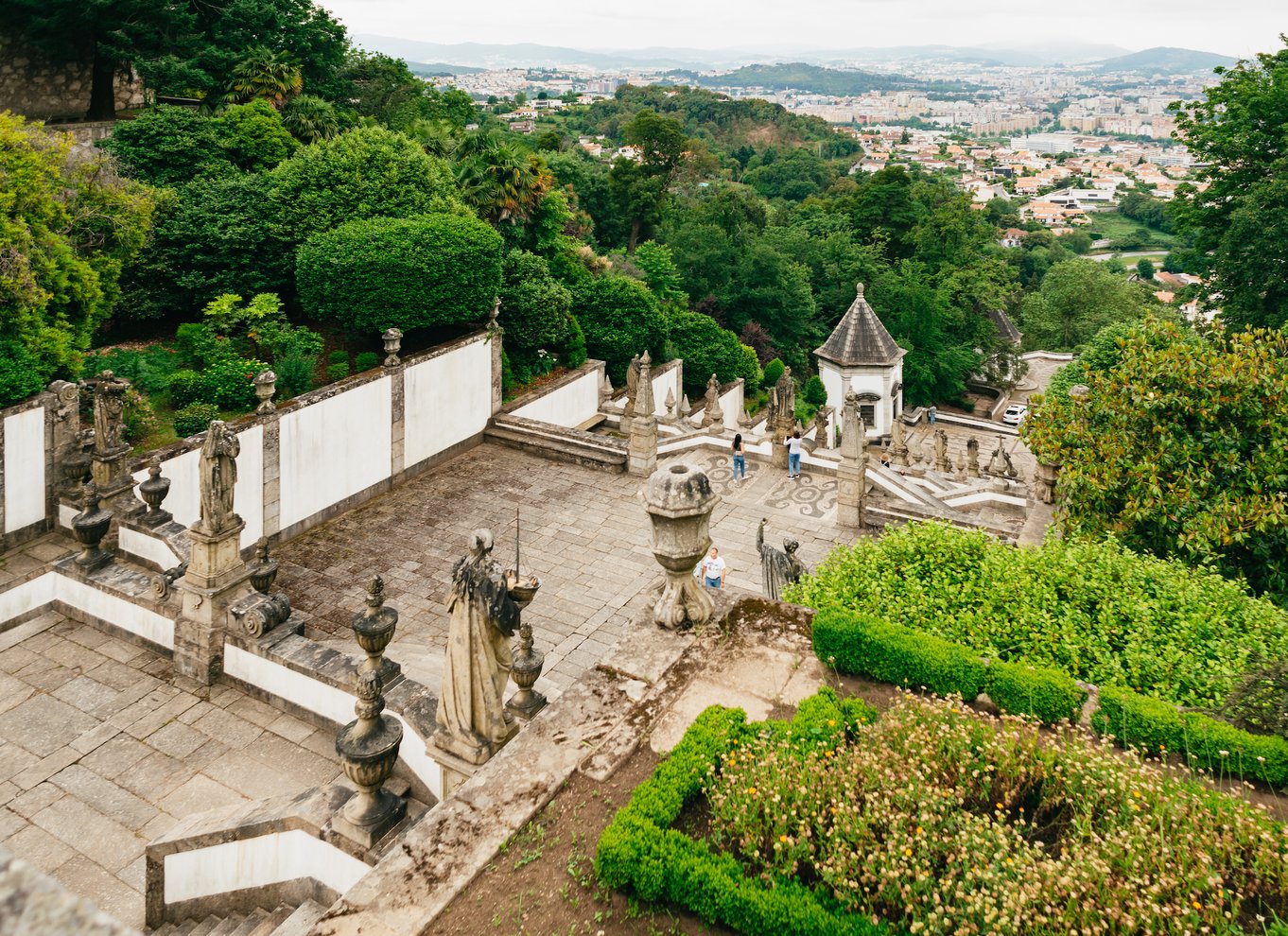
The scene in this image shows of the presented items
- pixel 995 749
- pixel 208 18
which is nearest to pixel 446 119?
pixel 208 18

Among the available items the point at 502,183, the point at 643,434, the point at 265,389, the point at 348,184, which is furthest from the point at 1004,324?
the point at 265,389

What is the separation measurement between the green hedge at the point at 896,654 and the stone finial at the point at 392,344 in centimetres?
1299

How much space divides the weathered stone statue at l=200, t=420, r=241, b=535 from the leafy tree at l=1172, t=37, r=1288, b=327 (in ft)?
75.5

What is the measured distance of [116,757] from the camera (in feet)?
32.9

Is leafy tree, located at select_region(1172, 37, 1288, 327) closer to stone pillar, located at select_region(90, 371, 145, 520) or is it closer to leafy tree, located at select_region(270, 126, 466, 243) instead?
leafy tree, located at select_region(270, 126, 466, 243)

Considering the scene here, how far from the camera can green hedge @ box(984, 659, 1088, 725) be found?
6953 millimetres

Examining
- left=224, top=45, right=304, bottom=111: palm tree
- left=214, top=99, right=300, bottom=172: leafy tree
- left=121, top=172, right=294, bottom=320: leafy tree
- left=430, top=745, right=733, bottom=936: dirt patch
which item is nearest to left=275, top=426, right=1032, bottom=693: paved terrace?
left=430, top=745, right=733, bottom=936: dirt patch

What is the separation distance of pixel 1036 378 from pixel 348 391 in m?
38.2

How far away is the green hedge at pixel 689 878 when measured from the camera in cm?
491

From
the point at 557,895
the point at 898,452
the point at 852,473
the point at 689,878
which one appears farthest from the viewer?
the point at 898,452

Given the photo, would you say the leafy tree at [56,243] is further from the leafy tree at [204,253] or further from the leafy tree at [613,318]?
the leafy tree at [613,318]

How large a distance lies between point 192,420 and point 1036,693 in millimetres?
14506

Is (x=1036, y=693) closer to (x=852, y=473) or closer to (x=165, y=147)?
(x=852, y=473)

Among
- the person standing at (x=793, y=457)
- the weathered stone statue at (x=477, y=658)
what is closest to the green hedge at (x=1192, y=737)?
the weathered stone statue at (x=477, y=658)
